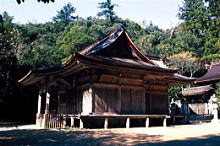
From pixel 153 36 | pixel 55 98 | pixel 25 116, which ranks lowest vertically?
pixel 25 116

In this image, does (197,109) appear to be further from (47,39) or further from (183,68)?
(47,39)

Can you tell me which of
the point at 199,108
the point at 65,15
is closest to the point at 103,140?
the point at 199,108

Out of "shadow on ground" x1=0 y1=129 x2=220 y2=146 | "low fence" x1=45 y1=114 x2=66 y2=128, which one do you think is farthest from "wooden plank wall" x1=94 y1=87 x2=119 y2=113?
"shadow on ground" x1=0 y1=129 x2=220 y2=146

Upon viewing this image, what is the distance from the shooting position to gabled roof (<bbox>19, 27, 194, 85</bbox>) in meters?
15.0

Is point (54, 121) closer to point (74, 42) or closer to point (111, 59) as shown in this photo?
point (111, 59)

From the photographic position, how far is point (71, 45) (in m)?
54.7

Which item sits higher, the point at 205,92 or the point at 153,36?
the point at 153,36

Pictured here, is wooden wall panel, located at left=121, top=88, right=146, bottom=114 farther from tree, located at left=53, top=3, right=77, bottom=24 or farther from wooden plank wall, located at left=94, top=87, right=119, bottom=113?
tree, located at left=53, top=3, right=77, bottom=24

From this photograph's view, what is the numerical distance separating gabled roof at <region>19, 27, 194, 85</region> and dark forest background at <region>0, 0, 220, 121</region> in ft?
15.5

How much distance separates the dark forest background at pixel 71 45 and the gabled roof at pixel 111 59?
474cm

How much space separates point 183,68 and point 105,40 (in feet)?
111

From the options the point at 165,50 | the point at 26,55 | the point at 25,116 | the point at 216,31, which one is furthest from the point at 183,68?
the point at 25,116

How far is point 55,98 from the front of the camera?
23672 mm

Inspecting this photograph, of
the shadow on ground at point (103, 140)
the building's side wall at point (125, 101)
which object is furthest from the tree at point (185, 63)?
the shadow on ground at point (103, 140)
